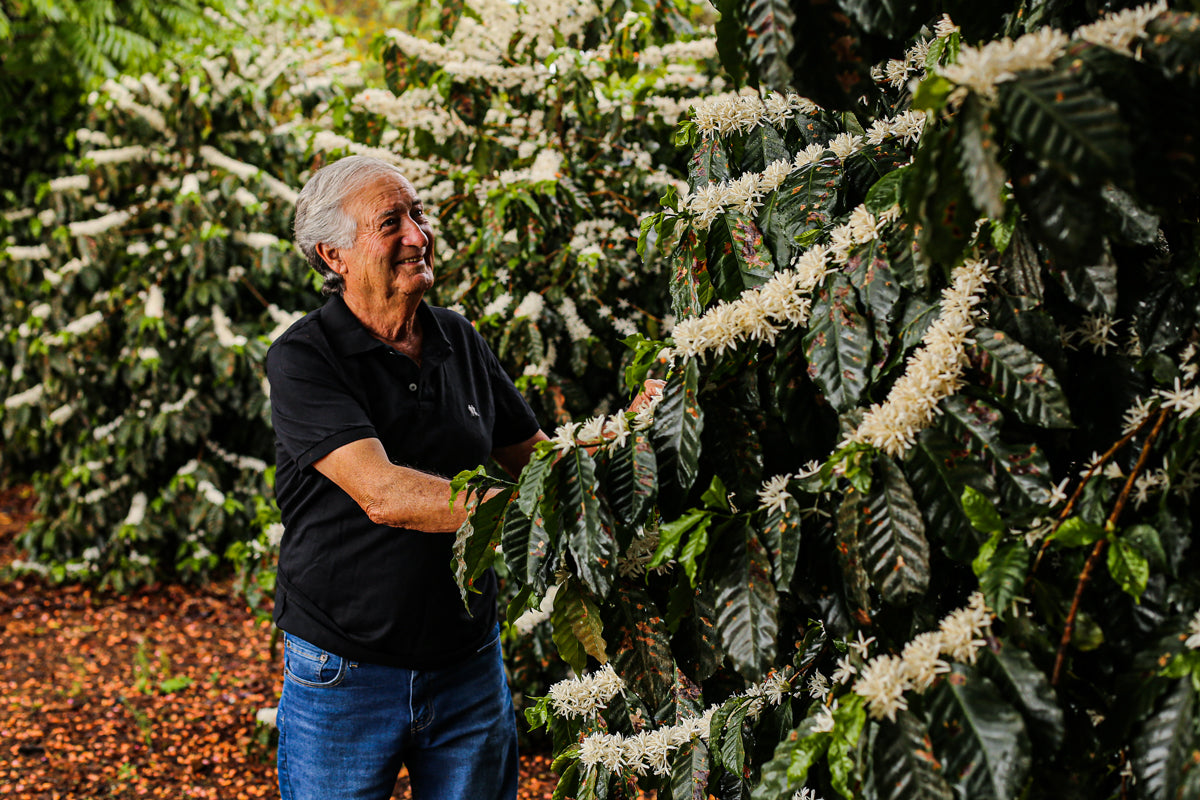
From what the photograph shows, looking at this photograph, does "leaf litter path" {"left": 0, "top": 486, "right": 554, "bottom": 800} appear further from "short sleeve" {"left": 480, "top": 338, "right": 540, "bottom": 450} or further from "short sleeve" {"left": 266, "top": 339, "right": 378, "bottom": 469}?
"short sleeve" {"left": 266, "top": 339, "right": 378, "bottom": 469}

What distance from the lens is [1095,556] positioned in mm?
998

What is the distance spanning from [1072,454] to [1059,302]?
0.21 metres

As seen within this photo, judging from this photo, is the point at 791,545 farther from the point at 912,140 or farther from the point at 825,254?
the point at 912,140

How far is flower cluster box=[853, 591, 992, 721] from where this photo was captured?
1.01m

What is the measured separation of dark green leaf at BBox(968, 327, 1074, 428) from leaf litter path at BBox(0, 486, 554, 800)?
2756mm

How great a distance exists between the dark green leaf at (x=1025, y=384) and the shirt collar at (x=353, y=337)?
49.7 inches

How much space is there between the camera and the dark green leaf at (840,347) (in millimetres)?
1135

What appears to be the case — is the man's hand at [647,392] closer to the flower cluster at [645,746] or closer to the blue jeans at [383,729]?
the flower cluster at [645,746]

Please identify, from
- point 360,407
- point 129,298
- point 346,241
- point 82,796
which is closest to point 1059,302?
point 360,407

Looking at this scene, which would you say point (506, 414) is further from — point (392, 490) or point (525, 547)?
point (525, 547)

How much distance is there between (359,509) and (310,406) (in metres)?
0.24

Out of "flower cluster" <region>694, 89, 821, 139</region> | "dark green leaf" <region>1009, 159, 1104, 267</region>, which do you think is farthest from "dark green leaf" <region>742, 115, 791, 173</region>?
"dark green leaf" <region>1009, 159, 1104, 267</region>

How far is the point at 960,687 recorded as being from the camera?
0.97m

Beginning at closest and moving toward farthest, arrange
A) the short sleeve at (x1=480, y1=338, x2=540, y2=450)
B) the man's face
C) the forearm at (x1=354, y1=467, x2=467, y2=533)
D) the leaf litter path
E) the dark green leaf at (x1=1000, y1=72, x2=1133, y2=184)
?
the dark green leaf at (x1=1000, y1=72, x2=1133, y2=184)
the forearm at (x1=354, y1=467, x2=467, y2=533)
the man's face
the short sleeve at (x1=480, y1=338, x2=540, y2=450)
the leaf litter path
